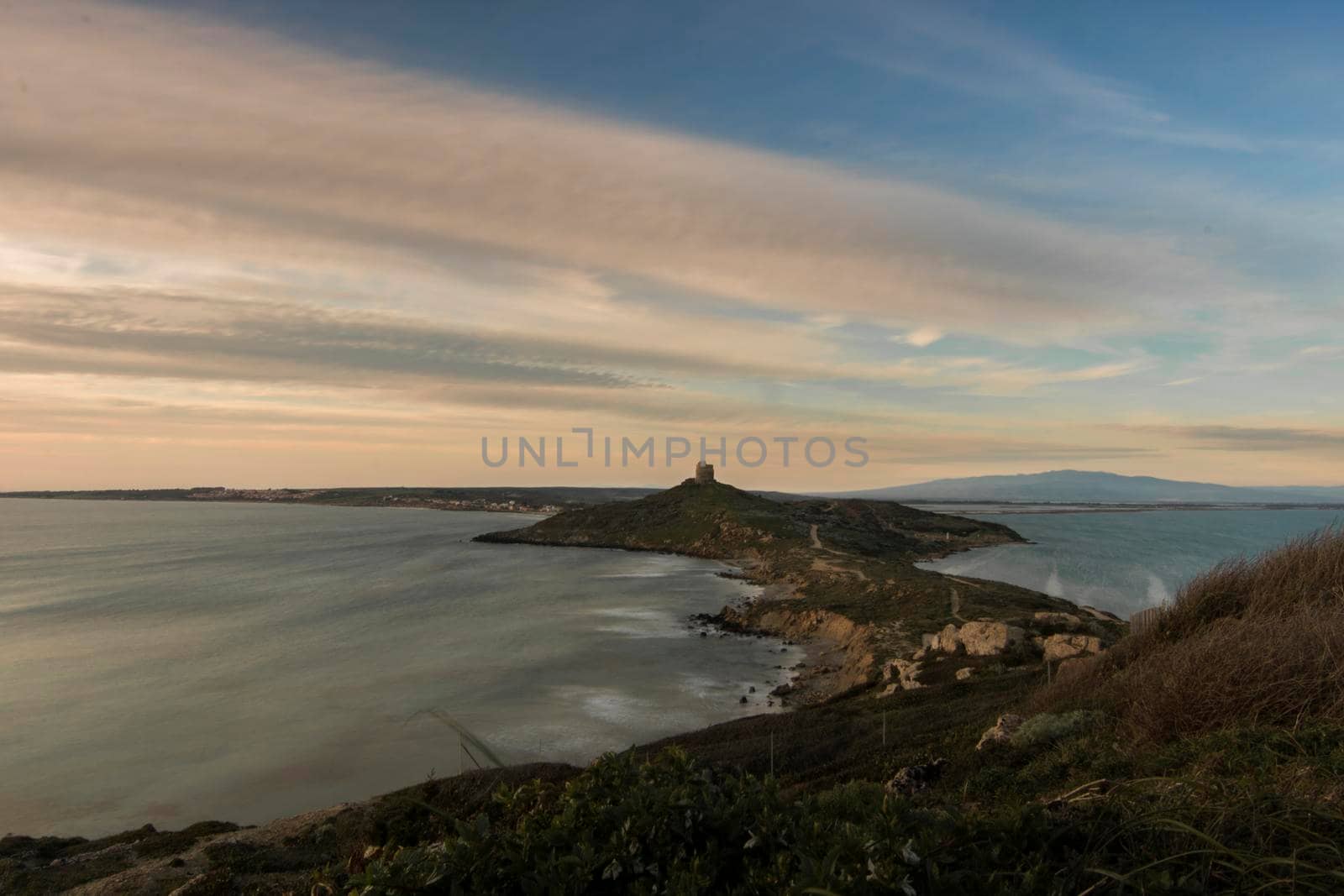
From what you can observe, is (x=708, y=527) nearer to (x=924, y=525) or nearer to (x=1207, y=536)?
(x=924, y=525)

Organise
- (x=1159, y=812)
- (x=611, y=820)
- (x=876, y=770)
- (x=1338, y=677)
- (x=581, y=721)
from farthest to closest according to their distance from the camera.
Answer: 1. (x=581, y=721)
2. (x=876, y=770)
3. (x=1338, y=677)
4. (x=1159, y=812)
5. (x=611, y=820)

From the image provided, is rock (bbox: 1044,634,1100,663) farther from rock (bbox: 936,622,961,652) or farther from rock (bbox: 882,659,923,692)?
rock (bbox: 882,659,923,692)

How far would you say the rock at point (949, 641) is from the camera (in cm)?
3180

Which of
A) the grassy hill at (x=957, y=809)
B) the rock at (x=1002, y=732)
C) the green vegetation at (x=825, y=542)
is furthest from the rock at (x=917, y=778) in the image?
the green vegetation at (x=825, y=542)

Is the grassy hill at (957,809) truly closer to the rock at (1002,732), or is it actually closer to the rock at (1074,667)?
the rock at (1074,667)

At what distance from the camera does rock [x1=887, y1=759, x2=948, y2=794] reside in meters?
10.0

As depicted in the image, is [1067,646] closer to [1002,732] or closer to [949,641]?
[949,641]

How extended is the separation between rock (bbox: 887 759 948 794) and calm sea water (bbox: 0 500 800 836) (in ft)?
35.3

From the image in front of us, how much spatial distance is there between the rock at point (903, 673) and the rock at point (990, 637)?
2.85m

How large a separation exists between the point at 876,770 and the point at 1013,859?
9.96 meters

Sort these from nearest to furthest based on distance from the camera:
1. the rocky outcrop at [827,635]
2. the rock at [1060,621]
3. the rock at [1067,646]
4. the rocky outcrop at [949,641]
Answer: the rock at [1067,646] < the rocky outcrop at [827,635] < the rocky outcrop at [949,641] < the rock at [1060,621]

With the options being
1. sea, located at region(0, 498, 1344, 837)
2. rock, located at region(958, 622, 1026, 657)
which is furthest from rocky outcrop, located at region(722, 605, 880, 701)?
rock, located at region(958, 622, 1026, 657)

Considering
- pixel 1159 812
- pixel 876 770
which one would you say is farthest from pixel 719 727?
pixel 1159 812

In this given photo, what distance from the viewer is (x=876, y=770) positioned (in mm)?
12688
